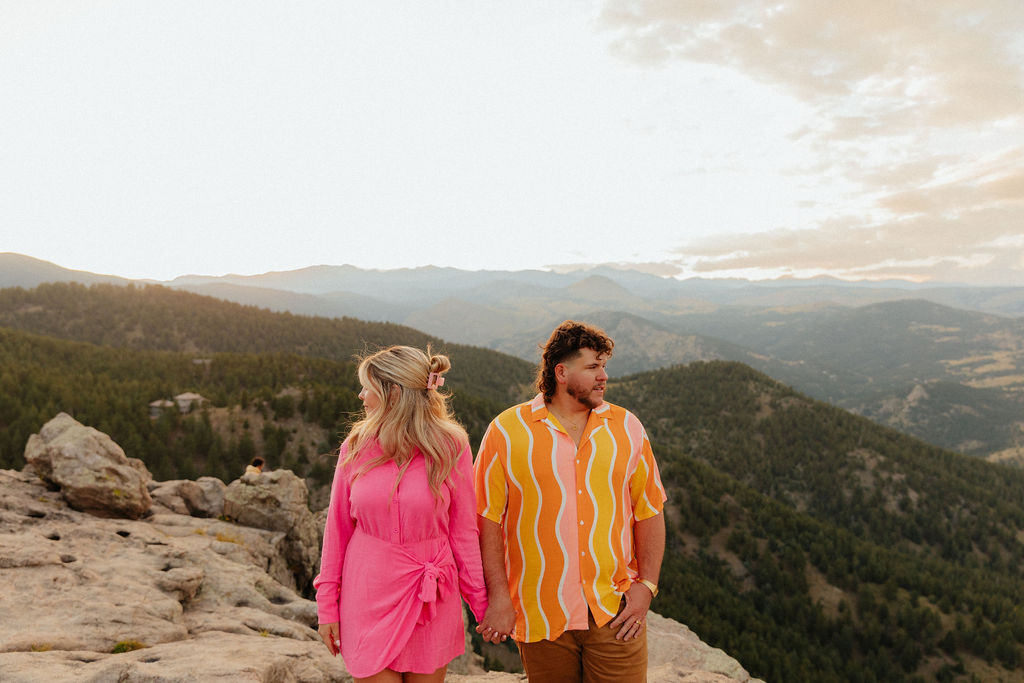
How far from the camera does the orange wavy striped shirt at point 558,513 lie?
4016mm

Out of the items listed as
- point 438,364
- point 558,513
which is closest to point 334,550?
point 438,364

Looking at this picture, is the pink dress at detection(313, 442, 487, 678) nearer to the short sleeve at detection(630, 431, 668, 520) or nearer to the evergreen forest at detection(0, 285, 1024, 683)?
the evergreen forest at detection(0, 285, 1024, 683)

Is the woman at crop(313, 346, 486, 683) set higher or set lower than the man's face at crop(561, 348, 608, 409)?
lower

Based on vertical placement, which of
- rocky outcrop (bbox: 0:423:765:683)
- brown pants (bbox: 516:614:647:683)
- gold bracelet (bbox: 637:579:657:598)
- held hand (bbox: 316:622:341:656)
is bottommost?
rocky outcrop (bbox: 0:423:765:683)

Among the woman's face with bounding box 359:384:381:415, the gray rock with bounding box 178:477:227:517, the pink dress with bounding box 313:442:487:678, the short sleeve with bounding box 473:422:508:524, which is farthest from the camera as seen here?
the gray rock with bounding box 178:477:227:517

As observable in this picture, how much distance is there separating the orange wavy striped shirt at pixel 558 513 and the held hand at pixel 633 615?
0.23ft

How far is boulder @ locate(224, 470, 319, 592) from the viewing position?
13.4m

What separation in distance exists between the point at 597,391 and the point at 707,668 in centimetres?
837

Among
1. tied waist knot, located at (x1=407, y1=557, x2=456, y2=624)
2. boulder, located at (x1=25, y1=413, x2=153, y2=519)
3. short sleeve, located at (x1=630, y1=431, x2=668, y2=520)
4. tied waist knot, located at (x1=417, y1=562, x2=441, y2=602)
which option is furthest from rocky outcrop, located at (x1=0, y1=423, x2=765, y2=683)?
short sleeve, located at (x1=630, y1=431, x2=668, y2=520)

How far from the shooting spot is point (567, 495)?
160 inches

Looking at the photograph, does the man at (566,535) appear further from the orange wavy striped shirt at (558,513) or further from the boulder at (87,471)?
the boulder at (87,471)

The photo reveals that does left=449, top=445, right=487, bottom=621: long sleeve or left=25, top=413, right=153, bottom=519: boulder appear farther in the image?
left=25, top=413, right=153, bottom=519: boulder

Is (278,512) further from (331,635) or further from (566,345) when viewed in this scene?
(566,345)

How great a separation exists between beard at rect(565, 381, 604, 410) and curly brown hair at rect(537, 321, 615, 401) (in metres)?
0.22
